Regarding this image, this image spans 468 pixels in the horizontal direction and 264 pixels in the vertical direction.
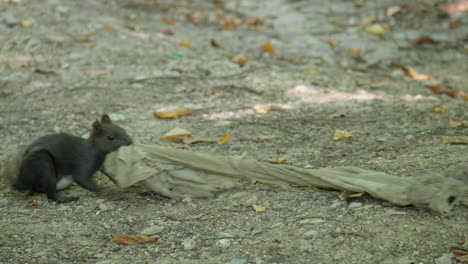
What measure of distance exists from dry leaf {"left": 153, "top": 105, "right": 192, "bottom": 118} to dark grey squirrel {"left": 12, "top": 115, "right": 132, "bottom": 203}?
1008mm

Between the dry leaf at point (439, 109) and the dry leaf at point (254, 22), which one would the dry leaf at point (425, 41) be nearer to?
the dry leaf at point (254, 22)

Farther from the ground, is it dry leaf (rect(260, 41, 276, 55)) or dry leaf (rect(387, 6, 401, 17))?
dry leaf (rect(387, 6, 401, 17))

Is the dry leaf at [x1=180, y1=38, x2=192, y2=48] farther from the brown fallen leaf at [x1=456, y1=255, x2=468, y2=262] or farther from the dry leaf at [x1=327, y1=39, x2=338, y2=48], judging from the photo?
the brown fallen leaf at [x1=456, y1=255, x2=468, y2=262]

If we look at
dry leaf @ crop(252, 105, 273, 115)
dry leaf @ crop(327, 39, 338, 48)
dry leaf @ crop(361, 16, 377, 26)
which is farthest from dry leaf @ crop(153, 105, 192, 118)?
dry leaf @ crop(361, 16, 377, 26)

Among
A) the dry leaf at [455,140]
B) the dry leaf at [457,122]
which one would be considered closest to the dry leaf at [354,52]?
the dry leaf at [457,122]

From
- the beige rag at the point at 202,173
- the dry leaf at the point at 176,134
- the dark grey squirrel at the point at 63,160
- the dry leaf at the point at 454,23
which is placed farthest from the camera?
the dry leaf at the point at 454,23

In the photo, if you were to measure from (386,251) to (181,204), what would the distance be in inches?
50.0

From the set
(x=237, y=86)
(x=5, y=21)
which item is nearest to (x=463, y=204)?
(x=237, y=86)

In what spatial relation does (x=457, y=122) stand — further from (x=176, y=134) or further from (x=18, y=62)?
(x=18, y=62)

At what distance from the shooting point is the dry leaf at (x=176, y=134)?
169 inches

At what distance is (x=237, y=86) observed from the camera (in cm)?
550

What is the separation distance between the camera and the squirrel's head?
12.2 feet

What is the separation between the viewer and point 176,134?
4.32m

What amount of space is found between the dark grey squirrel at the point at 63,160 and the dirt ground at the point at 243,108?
0.11m
